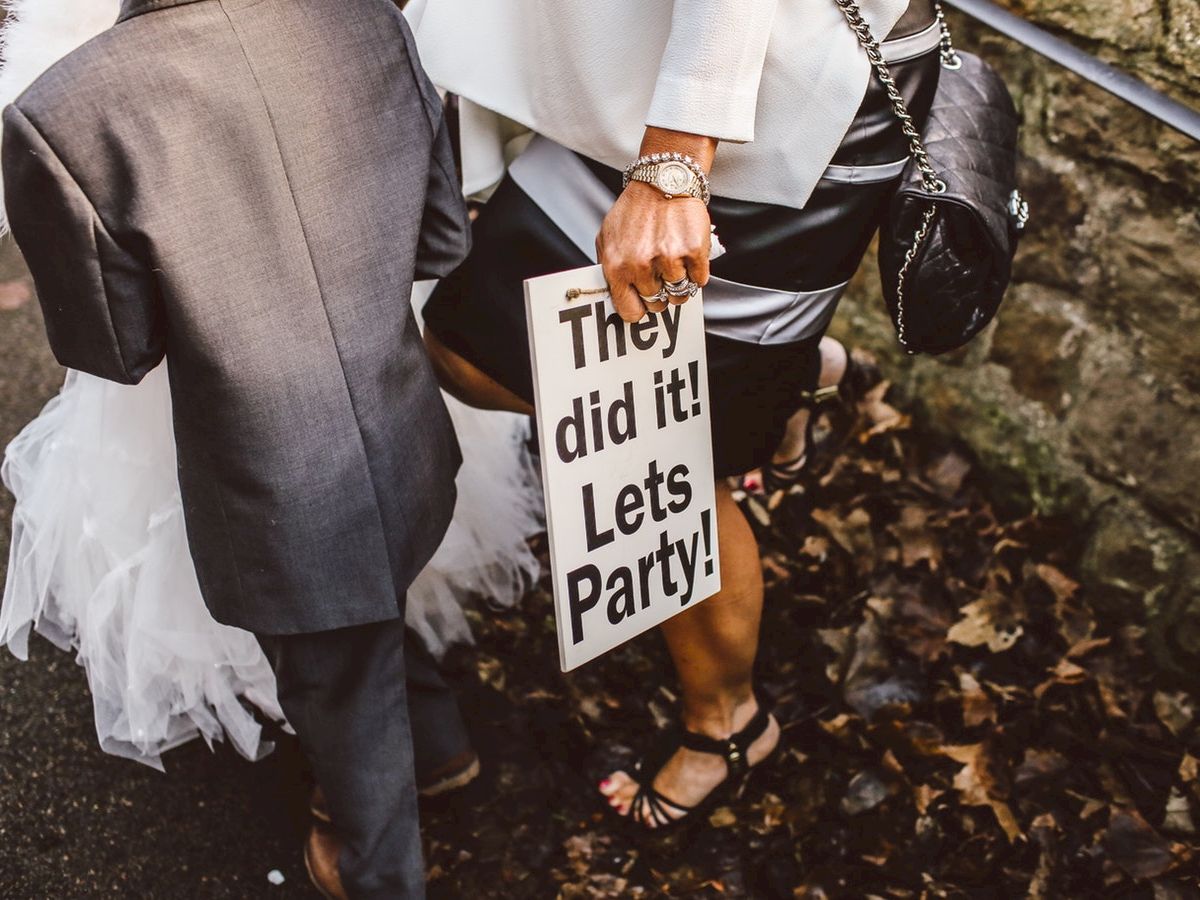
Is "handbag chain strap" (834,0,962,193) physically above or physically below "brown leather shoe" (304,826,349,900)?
above

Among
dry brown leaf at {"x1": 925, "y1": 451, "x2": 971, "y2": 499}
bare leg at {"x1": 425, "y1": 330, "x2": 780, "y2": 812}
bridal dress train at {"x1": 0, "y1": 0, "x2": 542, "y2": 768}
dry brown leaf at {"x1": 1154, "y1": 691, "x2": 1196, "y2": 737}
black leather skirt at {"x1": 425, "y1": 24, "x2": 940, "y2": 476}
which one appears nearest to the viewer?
black leather skirt at {"x1": 425, "y1": 24, "x2": 940, "y2": 476}

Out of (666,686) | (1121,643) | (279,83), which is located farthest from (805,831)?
(279,83)

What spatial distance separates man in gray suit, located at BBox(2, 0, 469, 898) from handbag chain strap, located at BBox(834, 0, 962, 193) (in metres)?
0.54

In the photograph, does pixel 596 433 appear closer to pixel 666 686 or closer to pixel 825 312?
pixel 825 312

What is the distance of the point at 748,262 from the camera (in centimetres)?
145

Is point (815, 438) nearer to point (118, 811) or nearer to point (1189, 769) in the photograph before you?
point (1189, 769)

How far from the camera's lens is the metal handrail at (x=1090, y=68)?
1809mm

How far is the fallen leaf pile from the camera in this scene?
6.13ft

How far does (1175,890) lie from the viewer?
180cm

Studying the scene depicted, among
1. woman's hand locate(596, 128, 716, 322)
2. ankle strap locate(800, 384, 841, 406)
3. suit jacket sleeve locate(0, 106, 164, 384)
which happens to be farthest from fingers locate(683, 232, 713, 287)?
ankle strap locate(800, 384, 841, 406)

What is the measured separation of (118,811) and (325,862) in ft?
1.32

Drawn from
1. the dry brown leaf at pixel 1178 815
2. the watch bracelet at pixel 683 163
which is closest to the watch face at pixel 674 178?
the watch bracelet at pixel 683 163

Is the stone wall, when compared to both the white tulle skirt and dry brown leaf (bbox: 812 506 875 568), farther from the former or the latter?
the white tulle skirt

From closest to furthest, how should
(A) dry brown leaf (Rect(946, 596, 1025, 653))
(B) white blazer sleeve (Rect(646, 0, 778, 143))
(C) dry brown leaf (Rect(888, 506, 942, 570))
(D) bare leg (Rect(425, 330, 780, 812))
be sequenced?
(B) white blazer sleeve (Rect(646, 0, 778, 143)), (D) bare leg (Rect(425, 330, 780, 812)), (A) dry brown leaf (Rect(946, 596, 1025, 653)), (C) dry brown leaf (Rect(888, 506, 942, 570))
